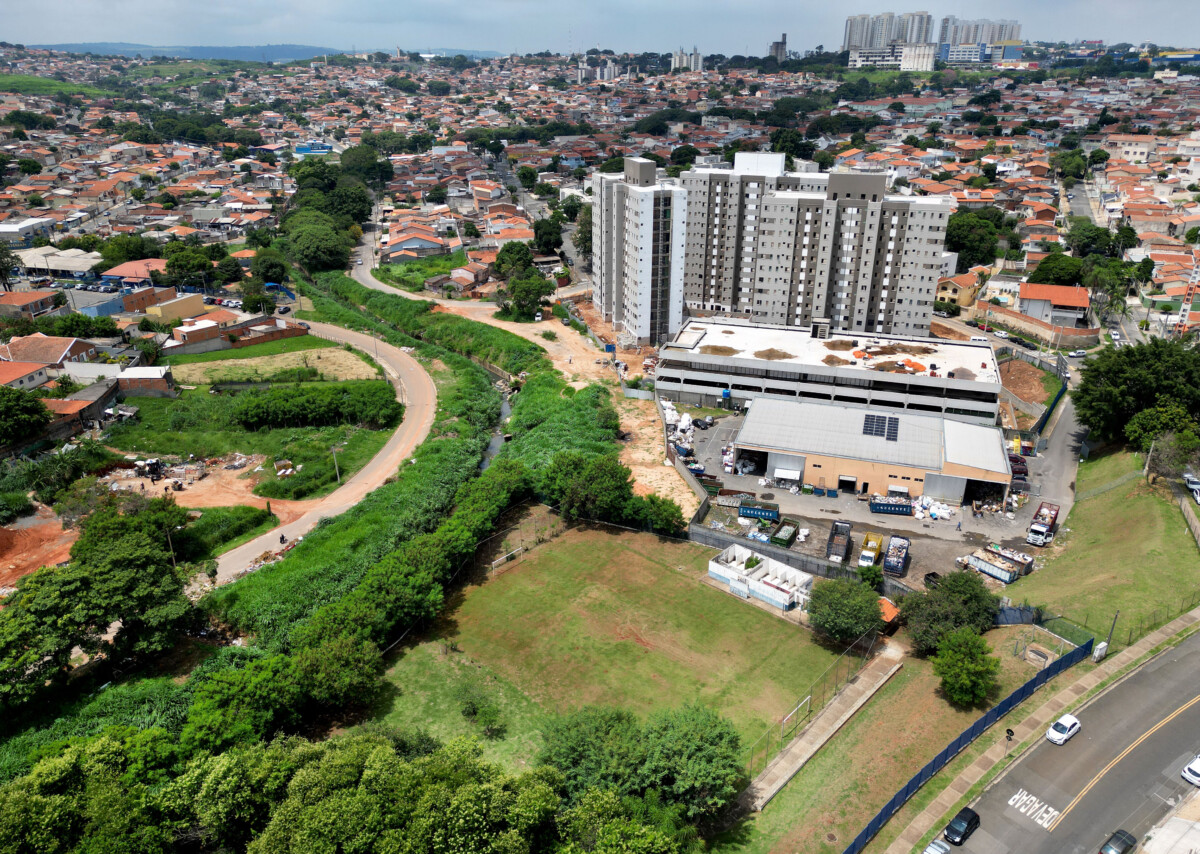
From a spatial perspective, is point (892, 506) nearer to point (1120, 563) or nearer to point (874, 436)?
point (874, 436)

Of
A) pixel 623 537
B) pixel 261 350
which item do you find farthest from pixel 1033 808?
pixel 261 350

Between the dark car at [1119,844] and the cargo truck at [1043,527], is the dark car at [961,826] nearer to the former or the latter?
the dark car at [1119,844]

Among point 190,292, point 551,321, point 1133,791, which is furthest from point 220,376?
point 1133,791

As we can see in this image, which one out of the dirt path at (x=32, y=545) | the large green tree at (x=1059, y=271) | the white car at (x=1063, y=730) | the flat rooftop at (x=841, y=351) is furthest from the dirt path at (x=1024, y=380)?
the dirt path at (x=32, y=545)

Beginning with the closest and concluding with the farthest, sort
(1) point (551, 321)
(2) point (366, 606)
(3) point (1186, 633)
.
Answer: (3) point (1186, 633), (2) point (366, 606), (1) point (551, 321)

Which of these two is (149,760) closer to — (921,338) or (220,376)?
→ (220,376)

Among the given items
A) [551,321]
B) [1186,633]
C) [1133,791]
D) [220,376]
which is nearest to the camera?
[1133,791]

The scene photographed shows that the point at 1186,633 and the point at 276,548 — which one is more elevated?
the point at 1186,633
